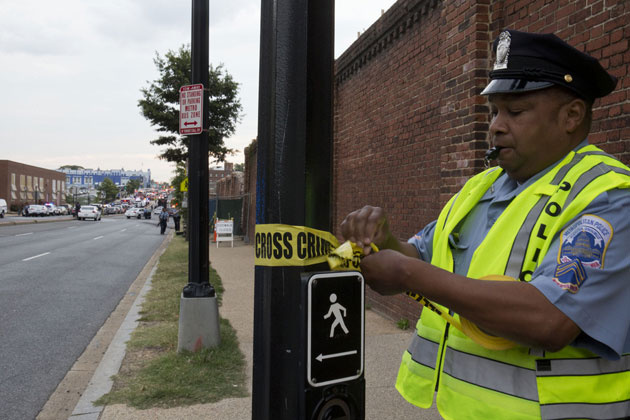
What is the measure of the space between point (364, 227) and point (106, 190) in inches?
5579

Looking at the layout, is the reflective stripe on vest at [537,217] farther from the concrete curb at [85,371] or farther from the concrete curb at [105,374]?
the concrete curb at [85,371]

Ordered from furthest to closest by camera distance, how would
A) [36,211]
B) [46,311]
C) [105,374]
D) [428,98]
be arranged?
[36,211], [46,311], [428,98], [105,374]

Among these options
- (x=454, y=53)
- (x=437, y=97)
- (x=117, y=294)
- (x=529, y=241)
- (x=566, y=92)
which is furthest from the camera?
(x=117, y=294)

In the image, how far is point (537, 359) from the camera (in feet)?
4.53

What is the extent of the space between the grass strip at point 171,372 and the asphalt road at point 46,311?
746mm

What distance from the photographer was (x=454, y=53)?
5.54m

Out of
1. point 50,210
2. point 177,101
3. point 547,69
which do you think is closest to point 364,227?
→ point 547,69

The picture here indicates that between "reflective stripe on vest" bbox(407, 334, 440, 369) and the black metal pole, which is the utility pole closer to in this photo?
"reflective stripe on vest" bbox(407, 334, 440, 369)

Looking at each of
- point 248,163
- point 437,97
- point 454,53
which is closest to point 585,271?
point 454,53

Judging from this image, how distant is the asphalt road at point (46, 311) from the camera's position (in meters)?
5.34

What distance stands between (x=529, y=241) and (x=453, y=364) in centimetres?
46

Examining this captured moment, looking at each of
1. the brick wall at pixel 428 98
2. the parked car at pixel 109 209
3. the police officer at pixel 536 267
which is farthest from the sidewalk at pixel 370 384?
the parked car at pixel 109 209

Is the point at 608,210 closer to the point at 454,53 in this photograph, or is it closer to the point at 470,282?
the point at 470,282

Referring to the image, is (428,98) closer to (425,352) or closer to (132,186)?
A: (425,352)
